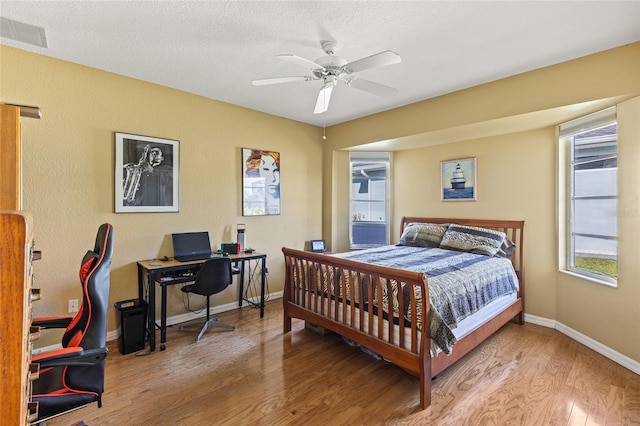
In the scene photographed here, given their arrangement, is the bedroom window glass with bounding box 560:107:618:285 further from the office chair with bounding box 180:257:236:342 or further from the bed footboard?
the office chair with bounding box 180:257:236:342

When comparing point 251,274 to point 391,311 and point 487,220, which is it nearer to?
point 391,311

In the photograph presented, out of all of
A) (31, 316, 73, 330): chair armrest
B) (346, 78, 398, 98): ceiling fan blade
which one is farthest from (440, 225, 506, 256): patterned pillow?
(31, 316, 73, 330): chair armrest

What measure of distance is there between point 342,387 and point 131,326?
77.0 inches

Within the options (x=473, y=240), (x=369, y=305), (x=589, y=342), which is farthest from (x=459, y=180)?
(x=369, y=305)

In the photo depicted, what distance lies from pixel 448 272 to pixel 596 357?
1.53 meters

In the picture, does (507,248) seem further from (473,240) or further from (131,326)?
(131,326)

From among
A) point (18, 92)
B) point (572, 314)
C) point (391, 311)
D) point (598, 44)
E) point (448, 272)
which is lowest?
point (572, 314)

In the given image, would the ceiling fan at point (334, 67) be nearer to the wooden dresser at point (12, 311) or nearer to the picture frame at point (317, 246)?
the wooden dresser at point (12, 311)

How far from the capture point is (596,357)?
8.82 ft

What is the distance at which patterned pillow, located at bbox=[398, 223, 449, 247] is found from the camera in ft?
12.8

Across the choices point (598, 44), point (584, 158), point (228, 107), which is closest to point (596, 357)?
point (584, 158)

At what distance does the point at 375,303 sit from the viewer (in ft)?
7.87

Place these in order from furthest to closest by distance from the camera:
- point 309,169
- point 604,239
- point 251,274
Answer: point 309,169 < point 251,274 < point 604,239

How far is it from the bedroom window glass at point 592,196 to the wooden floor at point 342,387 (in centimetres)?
81
